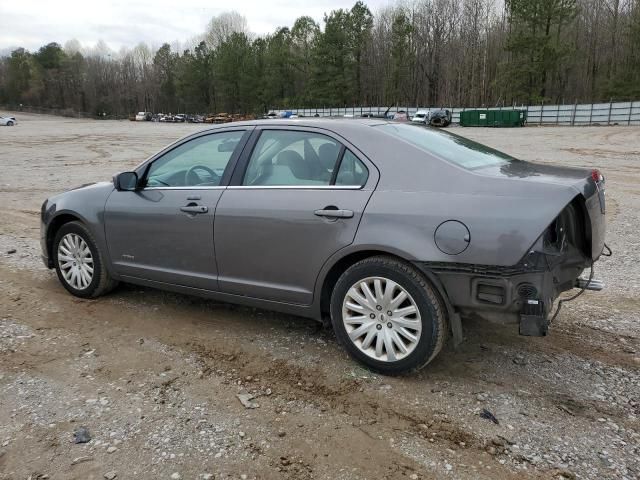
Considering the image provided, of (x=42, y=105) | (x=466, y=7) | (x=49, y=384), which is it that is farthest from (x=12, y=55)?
(x=49, y=384)

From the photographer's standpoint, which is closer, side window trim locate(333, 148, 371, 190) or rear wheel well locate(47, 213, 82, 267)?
side window trim locate(333, 148, 371, 190)

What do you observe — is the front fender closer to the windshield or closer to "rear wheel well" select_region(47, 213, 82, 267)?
"rear wheel well" select_region(47, 213, 82, 267)

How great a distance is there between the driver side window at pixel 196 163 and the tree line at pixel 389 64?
61.6m

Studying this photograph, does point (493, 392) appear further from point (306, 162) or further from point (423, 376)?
point (306, 162)

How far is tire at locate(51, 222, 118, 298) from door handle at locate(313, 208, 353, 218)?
2357mm

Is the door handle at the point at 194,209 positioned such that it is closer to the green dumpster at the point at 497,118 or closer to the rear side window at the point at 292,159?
the rear side window at the point at 292,159

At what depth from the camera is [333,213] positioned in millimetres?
3531

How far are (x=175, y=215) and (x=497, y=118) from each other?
1872 inches

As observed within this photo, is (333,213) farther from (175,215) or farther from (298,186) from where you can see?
(175,215)

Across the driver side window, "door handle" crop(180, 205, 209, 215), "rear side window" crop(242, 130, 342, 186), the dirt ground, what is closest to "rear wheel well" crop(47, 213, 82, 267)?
the dirt ground

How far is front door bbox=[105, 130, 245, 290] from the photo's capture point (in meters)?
4.16

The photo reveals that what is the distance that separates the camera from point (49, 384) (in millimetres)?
3521

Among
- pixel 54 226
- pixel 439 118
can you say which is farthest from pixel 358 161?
pixel 439 118

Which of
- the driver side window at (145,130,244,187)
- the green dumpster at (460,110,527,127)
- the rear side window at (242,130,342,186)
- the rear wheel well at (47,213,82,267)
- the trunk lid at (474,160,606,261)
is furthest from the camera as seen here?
the green dumpster at (460,110,527,127)
